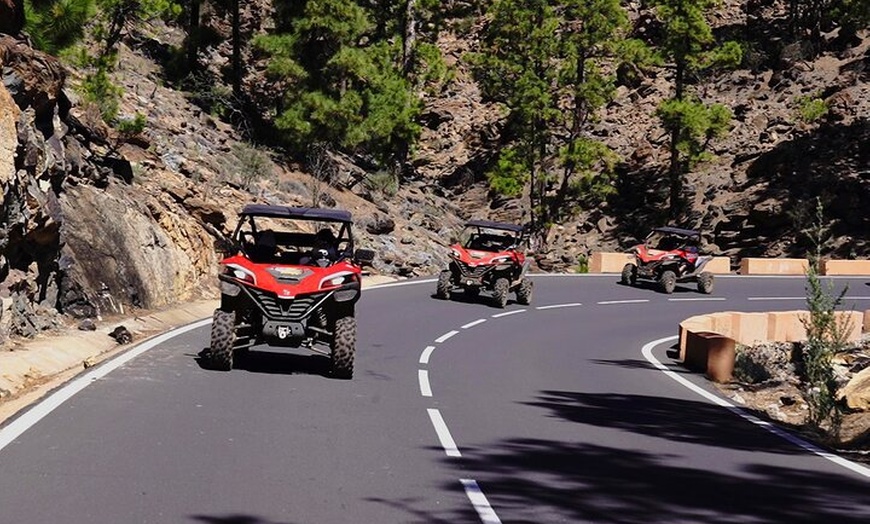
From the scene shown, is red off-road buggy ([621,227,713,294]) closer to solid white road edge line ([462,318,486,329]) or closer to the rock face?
solid white road edge line ([462,318,486,329])

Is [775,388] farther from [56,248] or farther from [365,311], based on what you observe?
[56,248]

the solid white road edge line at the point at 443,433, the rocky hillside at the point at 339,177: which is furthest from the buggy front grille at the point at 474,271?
the solid white road edge line at the point at 443,433

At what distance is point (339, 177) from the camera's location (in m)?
45.8

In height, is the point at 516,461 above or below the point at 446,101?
below

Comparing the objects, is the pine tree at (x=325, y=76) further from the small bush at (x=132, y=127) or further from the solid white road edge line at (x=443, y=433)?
the solid white road edge line at (x=443, y=433)

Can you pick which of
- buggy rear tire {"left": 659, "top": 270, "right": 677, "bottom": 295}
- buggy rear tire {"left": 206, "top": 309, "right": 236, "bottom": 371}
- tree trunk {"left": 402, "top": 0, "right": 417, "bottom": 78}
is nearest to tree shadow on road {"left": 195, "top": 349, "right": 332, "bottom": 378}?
buggy rear tire {"left": 206, "top": 309, "right": 236, "bottom": 371}

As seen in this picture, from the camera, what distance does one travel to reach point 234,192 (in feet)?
107

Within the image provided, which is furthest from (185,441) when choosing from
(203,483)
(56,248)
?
(56,248)

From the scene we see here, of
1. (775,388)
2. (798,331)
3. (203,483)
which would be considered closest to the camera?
(203,483)

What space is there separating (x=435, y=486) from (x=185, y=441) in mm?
2265

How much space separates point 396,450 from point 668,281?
26938 mm

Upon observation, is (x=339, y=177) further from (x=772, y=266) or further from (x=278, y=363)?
(x=278, y=363)

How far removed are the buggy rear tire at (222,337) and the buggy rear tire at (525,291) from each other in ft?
51.3

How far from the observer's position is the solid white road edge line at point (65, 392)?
854 centimetres
